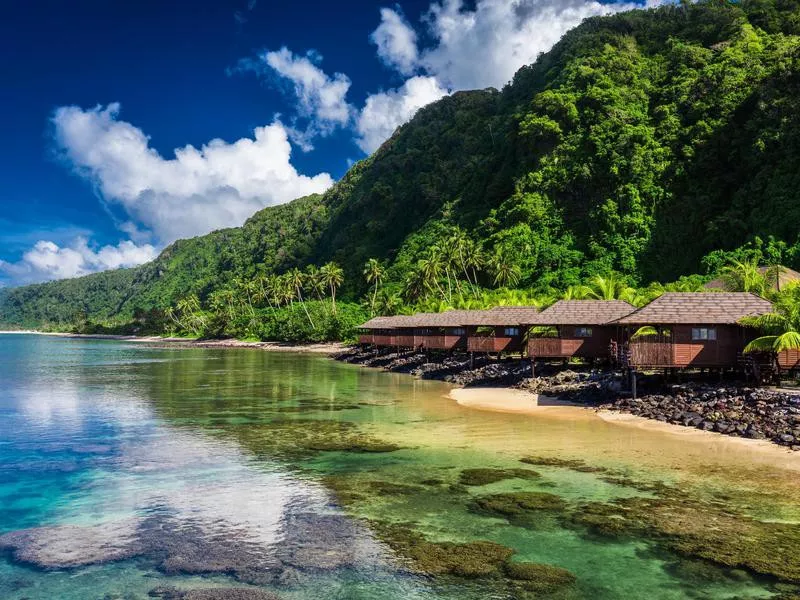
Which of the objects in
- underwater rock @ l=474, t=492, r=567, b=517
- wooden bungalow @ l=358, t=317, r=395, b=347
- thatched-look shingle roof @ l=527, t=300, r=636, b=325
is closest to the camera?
underwater rock @ l=474, t=492, r=567, b=517

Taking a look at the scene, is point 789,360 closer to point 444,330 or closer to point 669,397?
point 669,397

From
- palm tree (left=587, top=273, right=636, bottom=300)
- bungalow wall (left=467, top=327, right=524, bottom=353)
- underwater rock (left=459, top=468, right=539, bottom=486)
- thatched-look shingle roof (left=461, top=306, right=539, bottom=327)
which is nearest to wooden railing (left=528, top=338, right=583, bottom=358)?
thatched-look shingle roof (left=461, top=306, right=539, bottom=327)

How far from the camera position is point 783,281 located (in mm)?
43250

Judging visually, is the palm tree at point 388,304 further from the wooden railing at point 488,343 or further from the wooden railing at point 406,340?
the wooden railing at point 488,343

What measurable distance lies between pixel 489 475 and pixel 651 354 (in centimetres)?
1343

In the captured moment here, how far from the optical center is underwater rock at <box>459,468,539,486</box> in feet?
56.4

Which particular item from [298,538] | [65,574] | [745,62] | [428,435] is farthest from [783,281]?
[745,62]

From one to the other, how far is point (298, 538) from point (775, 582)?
8962 millimetres

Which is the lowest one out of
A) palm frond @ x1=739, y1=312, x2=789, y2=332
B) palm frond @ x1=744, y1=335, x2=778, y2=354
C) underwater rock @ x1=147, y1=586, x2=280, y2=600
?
underwater rock @ x1=147, y1=586, x2=280, y2=600

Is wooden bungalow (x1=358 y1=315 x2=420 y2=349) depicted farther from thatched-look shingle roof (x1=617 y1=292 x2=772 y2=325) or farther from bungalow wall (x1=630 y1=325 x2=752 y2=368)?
bungalow wall (x1=630 y1=325 x2=752 y2=368)

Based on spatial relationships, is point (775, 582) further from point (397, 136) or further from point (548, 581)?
point (397, 136)

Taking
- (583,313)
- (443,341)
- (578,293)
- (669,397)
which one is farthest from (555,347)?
(443,341)

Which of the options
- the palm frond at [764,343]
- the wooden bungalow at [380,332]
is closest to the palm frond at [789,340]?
the palm frond at [764,343]

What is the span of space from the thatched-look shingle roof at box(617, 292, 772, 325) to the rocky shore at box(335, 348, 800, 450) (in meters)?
2.92
